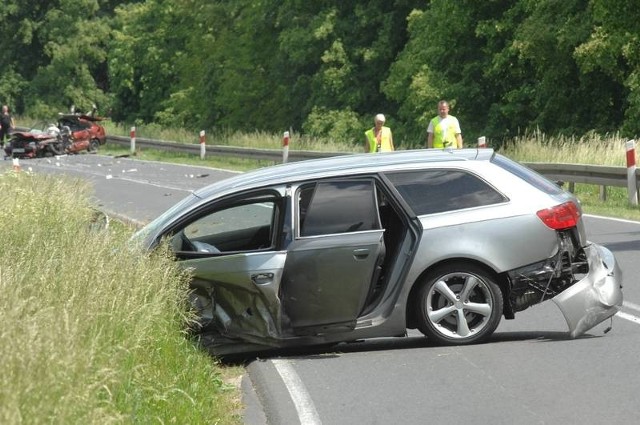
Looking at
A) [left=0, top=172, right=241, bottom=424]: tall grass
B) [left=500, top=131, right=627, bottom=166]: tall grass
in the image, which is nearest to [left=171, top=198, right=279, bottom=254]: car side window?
[left=0, top=172, right=241, bottom=424]: tall grass

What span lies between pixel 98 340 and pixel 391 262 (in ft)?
11.0

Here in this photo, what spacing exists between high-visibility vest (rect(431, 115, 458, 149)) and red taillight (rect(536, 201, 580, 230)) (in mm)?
9031

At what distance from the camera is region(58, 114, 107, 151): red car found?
56.2 meters

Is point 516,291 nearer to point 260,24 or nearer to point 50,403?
point 50,403

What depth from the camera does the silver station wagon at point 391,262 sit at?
33.4 ft

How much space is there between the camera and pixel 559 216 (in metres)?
10.5

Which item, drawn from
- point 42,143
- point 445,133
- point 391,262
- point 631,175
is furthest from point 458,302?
point 42,143

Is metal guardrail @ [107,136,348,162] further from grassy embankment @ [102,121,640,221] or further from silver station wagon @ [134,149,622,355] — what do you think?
silver station wagon @ [134,149,622,355]

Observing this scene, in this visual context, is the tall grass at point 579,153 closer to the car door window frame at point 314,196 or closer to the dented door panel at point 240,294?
the car door window frame at point 314,196

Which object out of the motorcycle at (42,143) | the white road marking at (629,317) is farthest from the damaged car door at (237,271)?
the motorcycle at (42,143)

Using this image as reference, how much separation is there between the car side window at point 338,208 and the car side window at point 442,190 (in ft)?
0.90

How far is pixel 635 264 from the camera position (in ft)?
48.0

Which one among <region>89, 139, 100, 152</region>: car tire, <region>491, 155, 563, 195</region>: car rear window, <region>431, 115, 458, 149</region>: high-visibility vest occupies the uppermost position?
<region>491, 155, 563, 195</region>: car rear window

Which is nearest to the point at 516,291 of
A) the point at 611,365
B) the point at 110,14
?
the point at 611,365
